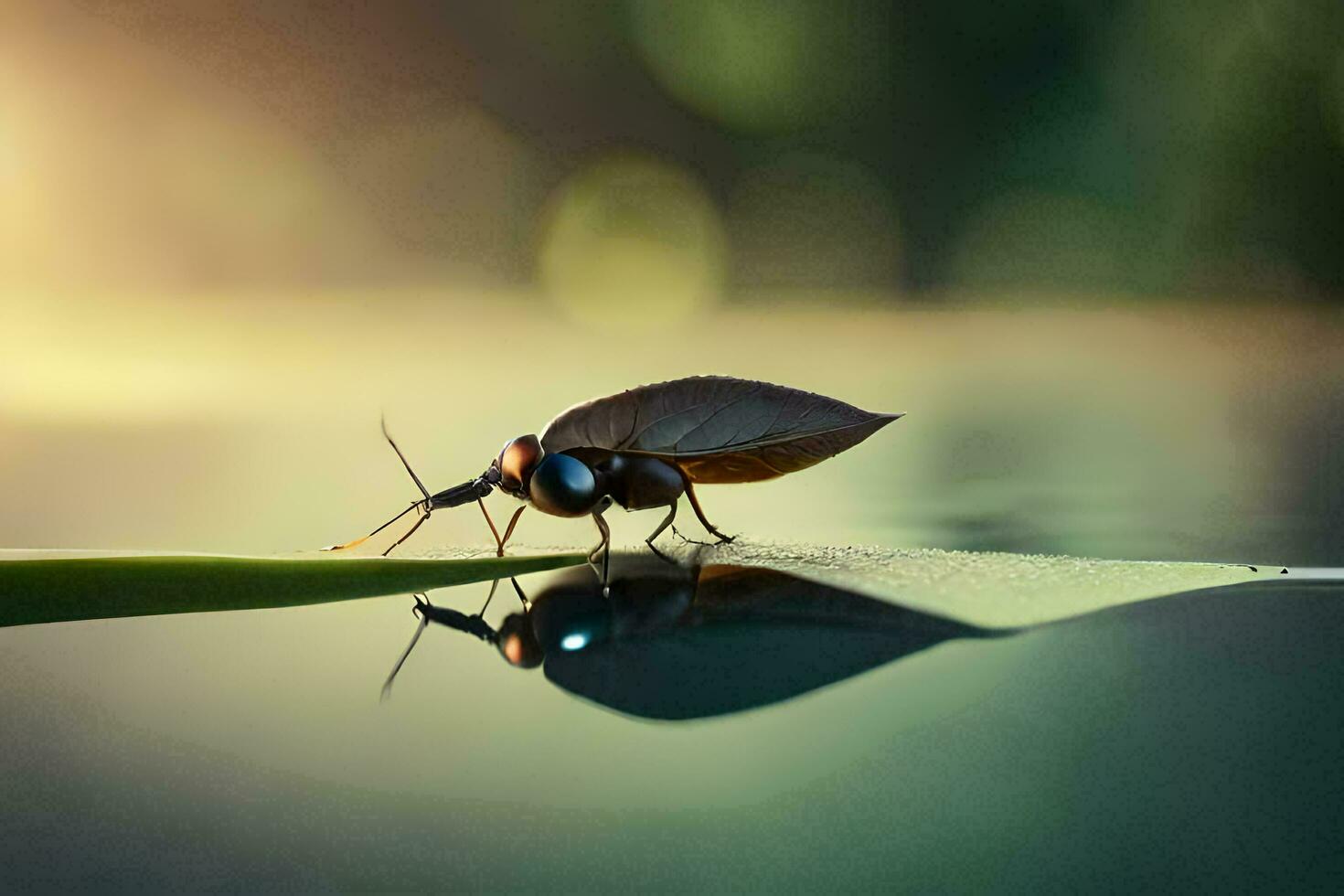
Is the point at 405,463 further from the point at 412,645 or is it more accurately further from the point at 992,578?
the point at 992,578

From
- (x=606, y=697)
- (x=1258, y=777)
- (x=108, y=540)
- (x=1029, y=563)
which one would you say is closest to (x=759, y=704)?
(x=606, y=697)

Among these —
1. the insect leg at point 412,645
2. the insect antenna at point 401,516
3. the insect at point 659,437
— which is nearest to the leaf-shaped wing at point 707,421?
the insect at point 659,437

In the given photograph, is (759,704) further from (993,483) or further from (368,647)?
(993,483)

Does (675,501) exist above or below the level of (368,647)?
above

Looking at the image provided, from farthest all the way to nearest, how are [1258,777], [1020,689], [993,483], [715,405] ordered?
1. [993,483]
2. [715,405]
3. [1020,689]
4. [1258,777]

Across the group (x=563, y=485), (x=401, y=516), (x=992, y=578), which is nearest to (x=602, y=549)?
(x=563, y=485)

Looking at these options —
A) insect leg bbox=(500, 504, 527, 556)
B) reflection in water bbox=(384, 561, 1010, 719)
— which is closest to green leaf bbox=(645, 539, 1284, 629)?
reflection in water bbox=(384, 561, 1010, 719)

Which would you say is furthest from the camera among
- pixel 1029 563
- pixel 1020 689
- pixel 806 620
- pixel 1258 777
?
pixel 1029 563

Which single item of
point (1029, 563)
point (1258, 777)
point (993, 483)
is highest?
point (993, 483)

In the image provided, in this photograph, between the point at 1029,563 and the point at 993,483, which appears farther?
the point at 993,483
